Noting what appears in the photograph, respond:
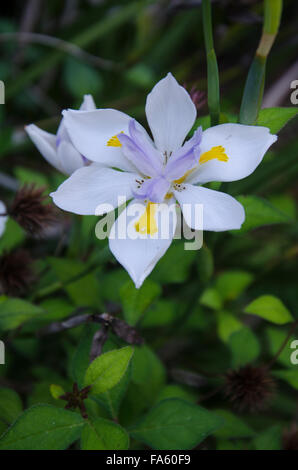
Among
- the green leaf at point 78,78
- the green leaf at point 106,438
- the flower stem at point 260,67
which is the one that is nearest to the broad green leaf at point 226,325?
the green leaf at point 106,438

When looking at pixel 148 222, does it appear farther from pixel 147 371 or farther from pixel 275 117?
pixel 147 371

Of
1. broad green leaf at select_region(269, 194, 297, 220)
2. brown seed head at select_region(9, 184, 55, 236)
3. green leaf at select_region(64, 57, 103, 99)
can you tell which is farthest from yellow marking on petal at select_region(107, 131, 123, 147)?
green leaf at select_region(64, 57, 103, 99)

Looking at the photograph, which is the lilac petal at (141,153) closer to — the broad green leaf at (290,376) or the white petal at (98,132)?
the white petal at (98,132)

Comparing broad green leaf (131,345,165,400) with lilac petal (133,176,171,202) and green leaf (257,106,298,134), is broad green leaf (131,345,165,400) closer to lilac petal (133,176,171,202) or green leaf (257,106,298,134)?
lilac petal (133,176,171,202)

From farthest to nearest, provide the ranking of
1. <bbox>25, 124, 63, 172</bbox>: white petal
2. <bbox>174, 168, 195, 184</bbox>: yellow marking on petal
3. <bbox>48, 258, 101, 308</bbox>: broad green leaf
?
<bbox>48, 258, 101, 308</bbox>: broad green leaf < <bbox>25, 124, 63, 172</bbox>: white petal < <bbox>174, 168, 195, 184</bbox>: yellow marking on petal

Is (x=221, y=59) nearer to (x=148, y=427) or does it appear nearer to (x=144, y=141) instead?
(x=144, y=141)
